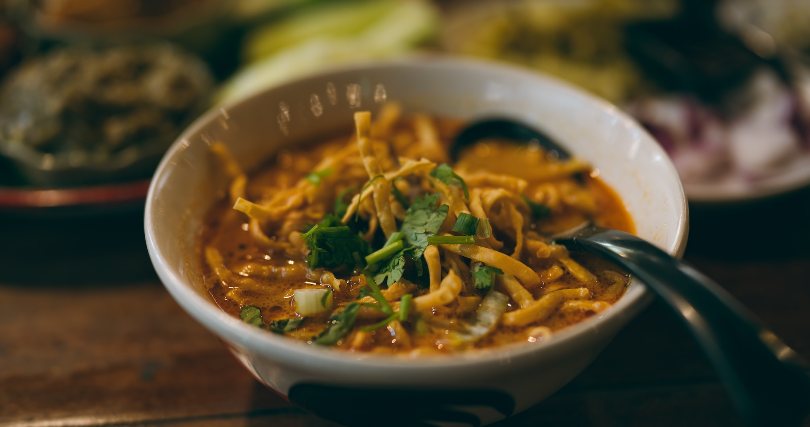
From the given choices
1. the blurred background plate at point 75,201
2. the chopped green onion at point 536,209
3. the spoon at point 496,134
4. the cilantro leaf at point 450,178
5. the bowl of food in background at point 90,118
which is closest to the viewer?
the cilantro leaf at point 450,178

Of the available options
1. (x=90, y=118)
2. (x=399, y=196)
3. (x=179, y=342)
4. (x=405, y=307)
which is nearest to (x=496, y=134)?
(x=399, y=196)

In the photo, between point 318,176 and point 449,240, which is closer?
point 449,240

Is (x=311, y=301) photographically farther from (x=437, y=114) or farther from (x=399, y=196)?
(x=437, y=114)

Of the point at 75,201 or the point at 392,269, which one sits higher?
the point at 392,269

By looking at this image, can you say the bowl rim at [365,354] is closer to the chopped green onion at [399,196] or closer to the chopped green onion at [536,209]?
the chopped green onion at [536,209]

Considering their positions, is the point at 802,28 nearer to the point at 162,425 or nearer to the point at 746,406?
the point at 746,406

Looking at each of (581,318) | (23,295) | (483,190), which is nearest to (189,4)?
(23,295)

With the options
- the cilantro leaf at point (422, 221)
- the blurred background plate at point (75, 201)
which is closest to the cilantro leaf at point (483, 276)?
the cilantro leaf at point (422, 221)
